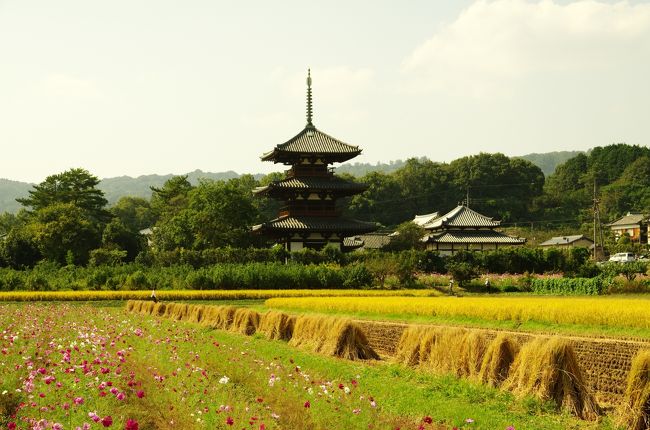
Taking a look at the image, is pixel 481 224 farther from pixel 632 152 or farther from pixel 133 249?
pixel 632 152

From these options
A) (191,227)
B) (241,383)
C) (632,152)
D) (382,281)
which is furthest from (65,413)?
(632,152)

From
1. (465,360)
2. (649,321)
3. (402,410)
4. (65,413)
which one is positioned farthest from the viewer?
(649,321)

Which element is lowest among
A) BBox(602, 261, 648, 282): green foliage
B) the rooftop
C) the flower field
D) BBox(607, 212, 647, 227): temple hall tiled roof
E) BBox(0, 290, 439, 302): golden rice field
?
BBox(0, 290, 439, 302): golden rice field

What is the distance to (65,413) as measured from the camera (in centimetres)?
756

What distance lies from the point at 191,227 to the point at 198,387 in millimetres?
48948

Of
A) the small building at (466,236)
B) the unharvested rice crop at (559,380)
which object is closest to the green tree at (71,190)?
the small building at (466,236)

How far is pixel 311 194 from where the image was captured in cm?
4844

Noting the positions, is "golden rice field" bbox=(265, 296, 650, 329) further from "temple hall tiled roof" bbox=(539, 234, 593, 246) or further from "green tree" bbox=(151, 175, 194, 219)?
"temple hall tiled roof" bbox=(539, 234, 593, 246)

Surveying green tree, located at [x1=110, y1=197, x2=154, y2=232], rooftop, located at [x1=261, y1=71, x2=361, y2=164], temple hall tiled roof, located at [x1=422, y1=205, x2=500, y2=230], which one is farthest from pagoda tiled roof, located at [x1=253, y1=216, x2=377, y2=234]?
green tree, located at [x1=110, y1=197, x2=154, y2=232]

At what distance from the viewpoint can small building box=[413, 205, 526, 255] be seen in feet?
191

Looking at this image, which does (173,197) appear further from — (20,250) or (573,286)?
(573,286)

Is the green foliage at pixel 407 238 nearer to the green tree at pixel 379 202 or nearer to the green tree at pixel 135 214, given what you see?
the green tree at pixel 379 202

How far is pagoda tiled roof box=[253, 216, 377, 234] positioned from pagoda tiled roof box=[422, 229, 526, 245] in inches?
489

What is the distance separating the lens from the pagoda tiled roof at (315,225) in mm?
46188
